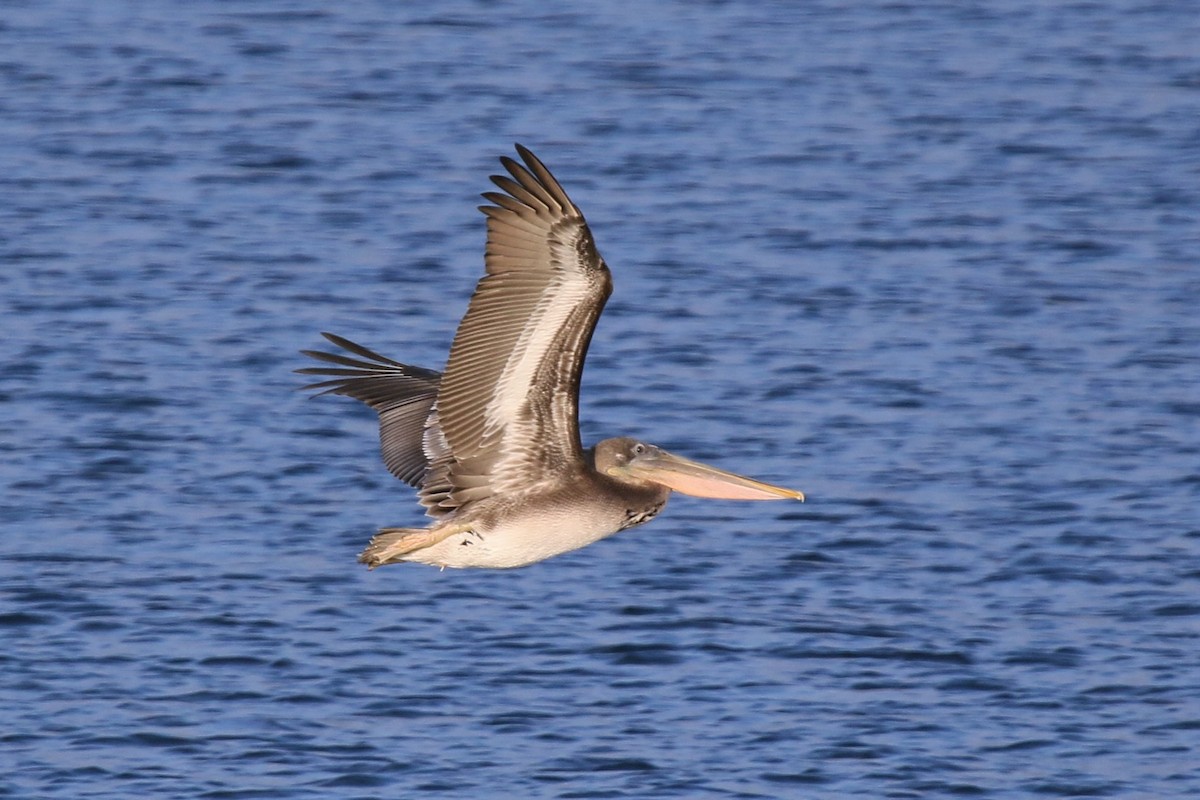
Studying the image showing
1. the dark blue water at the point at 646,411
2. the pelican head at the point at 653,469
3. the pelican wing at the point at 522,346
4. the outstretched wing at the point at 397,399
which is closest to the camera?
the pelican wing at the point at 522,346

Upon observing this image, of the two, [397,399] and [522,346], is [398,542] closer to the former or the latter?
[522,346]

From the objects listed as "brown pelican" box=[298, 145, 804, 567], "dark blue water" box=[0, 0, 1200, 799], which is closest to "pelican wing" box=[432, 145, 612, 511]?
"brown pelican" box=[298, 145, 804, 567]

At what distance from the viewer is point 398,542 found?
720 centimetres

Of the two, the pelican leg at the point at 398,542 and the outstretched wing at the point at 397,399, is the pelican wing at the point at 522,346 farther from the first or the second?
the outstretched wing at the point at 397,399

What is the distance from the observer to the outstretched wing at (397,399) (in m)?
8.30

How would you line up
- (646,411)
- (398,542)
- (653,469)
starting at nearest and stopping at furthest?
1. (398,542)
2. (653,469)
3. (646,411)

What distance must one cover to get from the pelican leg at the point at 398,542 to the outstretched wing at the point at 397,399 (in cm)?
91

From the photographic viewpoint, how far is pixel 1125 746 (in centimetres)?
976

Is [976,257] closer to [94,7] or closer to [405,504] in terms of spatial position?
[405,504]

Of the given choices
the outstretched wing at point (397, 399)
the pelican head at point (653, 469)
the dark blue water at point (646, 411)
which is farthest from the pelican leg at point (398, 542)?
the dark blue water at point (646, 411)

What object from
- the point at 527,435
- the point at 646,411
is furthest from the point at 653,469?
the point at 646,411

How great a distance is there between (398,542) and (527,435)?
1.78ft

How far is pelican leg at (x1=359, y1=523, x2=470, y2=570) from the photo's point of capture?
7.18 meters

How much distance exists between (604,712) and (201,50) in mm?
13685
